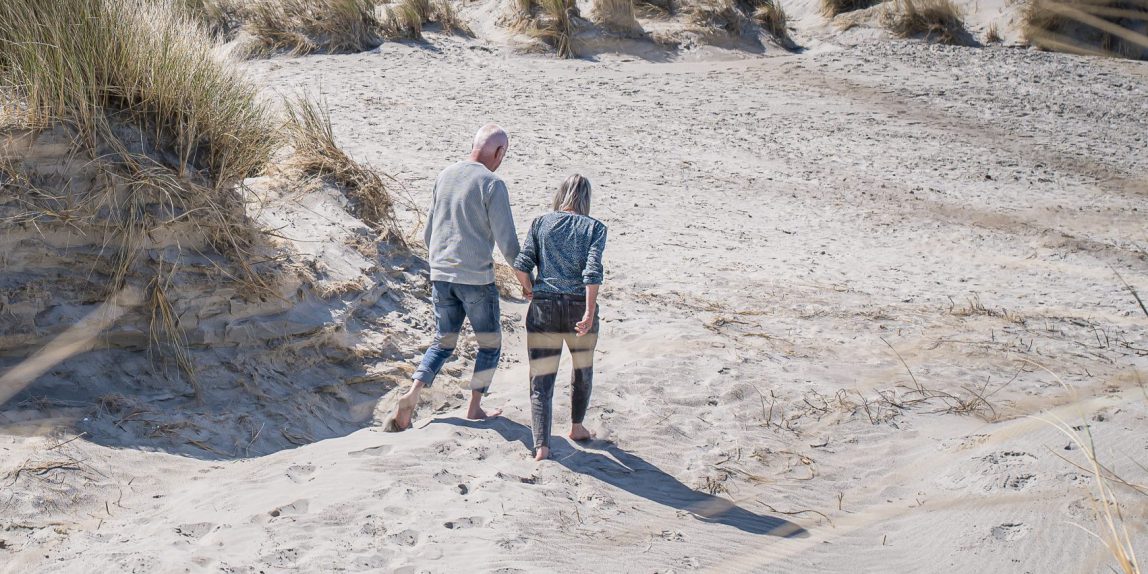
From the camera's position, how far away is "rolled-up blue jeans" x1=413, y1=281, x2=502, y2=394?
464cm

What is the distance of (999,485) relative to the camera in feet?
13.7

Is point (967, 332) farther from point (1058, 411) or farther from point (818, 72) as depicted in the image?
point (818, 72)

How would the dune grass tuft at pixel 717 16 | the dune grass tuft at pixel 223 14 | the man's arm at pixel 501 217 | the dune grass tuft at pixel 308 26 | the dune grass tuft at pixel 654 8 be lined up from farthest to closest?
the dune grass tuft at pixel 654 8
the dune grass tuft at pixel 717 16
the dune grass tuft at pixel 308 26
the dune grass tuft at pixel 223 14
the man's arm at pixel 501 217

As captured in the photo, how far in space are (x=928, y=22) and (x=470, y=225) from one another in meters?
11.8

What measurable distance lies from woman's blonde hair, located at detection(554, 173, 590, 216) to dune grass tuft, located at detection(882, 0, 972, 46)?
11278mm

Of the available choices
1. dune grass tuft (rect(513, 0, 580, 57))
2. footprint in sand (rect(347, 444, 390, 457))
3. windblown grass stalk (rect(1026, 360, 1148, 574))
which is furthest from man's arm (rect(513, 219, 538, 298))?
dune grass tuft (rect(513, 0, 580, 57))

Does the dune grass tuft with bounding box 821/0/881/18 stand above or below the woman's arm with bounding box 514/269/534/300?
above

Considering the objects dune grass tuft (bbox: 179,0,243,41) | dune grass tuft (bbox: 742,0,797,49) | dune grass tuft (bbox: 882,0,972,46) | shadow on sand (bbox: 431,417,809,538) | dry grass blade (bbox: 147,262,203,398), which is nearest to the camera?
shadow on sand (bbox: 431,417,809,538)

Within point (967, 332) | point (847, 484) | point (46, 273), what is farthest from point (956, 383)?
point (46, 273)

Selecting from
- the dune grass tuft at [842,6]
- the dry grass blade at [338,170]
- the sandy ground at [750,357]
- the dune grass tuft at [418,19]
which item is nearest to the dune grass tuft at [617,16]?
the sandy ground at [750,357]

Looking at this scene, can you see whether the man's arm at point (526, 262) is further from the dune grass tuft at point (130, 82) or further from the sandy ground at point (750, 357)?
the dune grass tuft at point (130, 82)

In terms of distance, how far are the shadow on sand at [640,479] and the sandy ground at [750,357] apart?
0.02m

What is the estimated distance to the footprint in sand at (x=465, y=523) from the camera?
376cm

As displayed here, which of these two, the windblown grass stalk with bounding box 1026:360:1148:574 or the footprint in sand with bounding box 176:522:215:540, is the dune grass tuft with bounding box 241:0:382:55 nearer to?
the footprint in sand with bounding box 176:522:215:540
